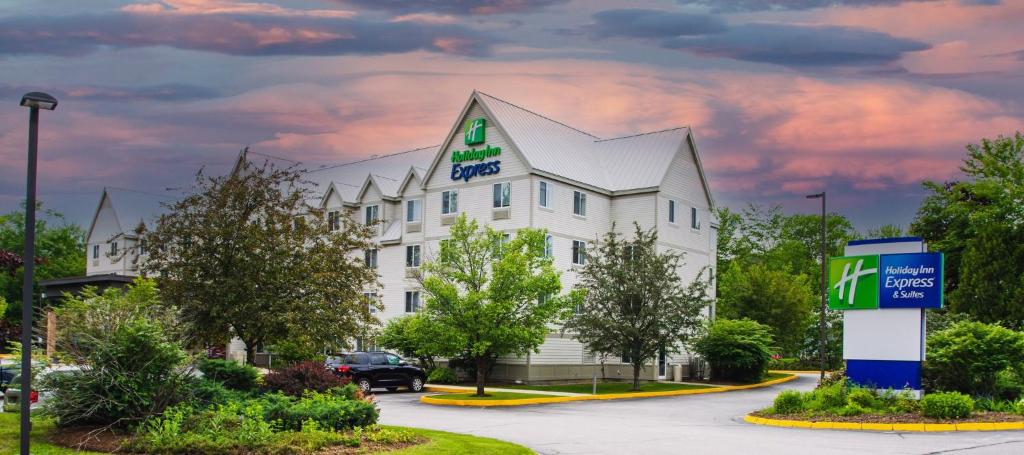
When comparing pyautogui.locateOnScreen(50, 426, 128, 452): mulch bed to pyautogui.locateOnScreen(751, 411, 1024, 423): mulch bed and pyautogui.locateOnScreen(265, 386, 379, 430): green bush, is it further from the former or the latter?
pyautogui.locateOnScreen(751, 411, 1024, 423): mulch bed

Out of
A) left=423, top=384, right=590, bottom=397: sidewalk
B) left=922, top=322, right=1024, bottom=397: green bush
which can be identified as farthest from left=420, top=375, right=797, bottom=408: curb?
left=922, top=322, right=1024, bottom=397: green bush

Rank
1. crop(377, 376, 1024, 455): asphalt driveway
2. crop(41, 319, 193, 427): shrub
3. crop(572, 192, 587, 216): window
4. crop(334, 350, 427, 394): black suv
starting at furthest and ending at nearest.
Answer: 1. crop(572, 192, 587, 216): window
2. crop(334, 350, 427, 394): black suv
3. crop(377, 376, 1024, 455): asphalt driveway
4. crop(41, 319, 193, 427): shrub

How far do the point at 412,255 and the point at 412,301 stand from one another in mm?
2477

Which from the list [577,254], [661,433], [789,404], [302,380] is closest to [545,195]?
[577,254]

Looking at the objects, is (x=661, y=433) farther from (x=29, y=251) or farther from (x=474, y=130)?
(x=474, y=130)

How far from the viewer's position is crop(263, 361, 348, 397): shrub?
2028 centimetres

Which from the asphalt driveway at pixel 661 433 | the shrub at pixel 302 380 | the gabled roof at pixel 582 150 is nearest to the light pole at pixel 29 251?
the shrub at pixel 302 380

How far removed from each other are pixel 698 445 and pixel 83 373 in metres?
11.5

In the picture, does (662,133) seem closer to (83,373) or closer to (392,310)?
(392,310)

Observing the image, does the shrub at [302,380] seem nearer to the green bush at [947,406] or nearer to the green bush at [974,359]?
the green bush at [947,406]

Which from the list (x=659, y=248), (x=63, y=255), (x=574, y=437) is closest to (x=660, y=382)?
(x=659, y=248)

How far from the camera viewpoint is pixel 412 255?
5062 centimetres

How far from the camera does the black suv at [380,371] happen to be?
37.0 metres

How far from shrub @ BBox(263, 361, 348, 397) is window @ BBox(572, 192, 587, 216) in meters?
27.8
